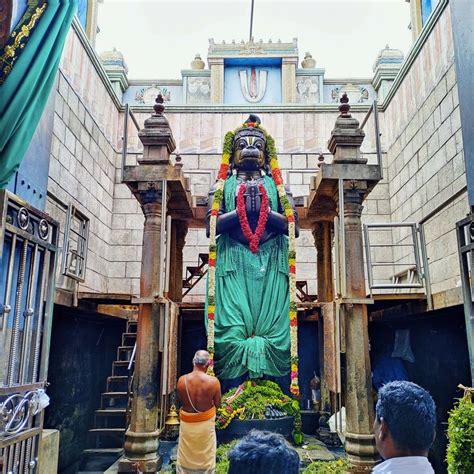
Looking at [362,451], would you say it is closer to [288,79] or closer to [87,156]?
[87,156]

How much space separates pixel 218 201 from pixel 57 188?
9.09 feet

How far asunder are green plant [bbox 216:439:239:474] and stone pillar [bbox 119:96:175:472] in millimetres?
685

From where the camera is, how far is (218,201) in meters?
6.04

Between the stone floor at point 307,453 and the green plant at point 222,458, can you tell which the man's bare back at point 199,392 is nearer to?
the green plant at point 222,458

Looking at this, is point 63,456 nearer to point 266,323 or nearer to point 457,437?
point 266,323

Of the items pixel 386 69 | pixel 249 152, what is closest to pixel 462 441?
pixel 249 152

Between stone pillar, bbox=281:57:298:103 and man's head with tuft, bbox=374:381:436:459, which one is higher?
stone pillar, bbox=281:57:298:103

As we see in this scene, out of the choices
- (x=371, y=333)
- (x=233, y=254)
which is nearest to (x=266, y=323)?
(x=233, y=254)

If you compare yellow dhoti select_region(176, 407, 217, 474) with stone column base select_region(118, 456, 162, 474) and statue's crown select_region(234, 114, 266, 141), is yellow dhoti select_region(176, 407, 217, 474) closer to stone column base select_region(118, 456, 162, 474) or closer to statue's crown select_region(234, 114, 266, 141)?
stone column base select_region(118, 456, 162, 474)

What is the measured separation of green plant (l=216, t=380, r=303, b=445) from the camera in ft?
16.6

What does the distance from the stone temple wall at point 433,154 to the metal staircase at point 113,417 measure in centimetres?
480

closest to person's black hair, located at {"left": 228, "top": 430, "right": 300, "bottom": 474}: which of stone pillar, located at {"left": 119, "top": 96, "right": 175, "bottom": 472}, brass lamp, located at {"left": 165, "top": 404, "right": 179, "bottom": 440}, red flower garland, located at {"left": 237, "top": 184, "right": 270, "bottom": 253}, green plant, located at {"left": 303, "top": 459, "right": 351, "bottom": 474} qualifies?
green plant, located at {"left": 303, "top": 459, "right": 351, "bottom": 474}

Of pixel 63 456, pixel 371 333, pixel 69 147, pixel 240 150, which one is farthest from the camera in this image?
pixel 371 333

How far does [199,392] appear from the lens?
4277 millimetres
